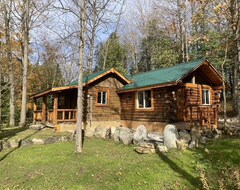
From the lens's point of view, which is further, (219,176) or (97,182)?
(219,176)

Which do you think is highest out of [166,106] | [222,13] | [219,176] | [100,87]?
[222,13]

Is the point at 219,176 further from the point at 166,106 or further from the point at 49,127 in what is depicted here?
the point at 49,127

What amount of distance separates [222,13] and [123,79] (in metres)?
8.59

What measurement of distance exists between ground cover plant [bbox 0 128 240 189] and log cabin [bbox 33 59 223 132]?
13.2ft

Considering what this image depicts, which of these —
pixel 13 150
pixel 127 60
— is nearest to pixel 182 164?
pixel 13 150

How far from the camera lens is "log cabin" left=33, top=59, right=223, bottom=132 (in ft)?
48.1

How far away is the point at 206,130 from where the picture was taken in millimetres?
14922

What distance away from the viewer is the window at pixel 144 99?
16.4 meters

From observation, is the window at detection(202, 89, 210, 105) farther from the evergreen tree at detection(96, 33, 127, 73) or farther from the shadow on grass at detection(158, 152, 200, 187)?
the evergreen tree at detection(96, 33, 127, 73)

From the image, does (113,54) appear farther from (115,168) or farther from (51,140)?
(115,168)

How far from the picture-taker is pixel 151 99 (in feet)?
52.2

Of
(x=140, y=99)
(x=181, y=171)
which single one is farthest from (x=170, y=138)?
(x=140, y=99)

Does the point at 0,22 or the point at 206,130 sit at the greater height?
the point at 0,22

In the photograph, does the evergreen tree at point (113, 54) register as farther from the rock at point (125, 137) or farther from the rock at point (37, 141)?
the rock at point (37, 141)
